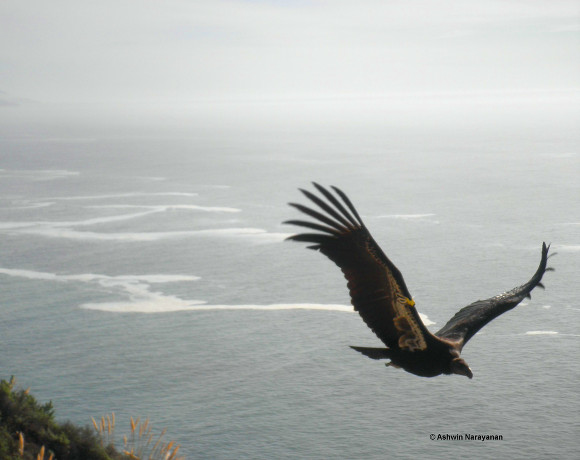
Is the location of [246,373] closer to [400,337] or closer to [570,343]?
[570,343]

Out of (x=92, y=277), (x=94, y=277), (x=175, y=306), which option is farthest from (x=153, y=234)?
(x=175, y=306)

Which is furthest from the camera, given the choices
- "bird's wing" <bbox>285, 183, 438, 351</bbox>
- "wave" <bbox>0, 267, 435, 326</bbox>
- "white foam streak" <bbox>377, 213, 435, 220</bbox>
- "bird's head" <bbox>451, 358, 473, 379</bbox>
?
"white foam streak" <bbox>377, 213, 435, 220</bbox>

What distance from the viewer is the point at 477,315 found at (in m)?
A: 14.1

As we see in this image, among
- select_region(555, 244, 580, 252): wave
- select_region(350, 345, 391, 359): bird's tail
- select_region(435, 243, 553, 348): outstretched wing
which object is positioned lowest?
select_region(555, 244, 580, 252): wave

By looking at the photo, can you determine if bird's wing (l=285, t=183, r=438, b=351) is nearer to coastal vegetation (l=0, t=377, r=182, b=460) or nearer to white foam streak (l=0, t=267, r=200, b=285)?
coastal vegetation (l=0, t=377, r=182, b=460)

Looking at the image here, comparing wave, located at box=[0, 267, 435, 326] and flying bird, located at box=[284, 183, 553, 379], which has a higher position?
flying bird, located at box=[284, 183, 553, 379]

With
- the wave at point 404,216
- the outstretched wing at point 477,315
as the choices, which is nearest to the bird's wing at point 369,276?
the outstretched wing at point 477,315

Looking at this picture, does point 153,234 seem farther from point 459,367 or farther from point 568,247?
point 459,367

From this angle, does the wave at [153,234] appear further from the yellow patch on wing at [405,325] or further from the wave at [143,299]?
the yellow patch on wing at [405,325]

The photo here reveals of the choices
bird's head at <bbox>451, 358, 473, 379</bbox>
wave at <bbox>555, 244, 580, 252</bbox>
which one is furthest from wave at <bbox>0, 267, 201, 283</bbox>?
bird's head at <bbox>451, 358, 473, 379</bbox>

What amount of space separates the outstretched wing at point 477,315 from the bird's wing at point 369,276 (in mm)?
1396

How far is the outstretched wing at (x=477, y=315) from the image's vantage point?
13.1m

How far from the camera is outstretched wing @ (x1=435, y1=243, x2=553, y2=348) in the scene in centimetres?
1315

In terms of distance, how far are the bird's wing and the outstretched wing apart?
55.0 inches
